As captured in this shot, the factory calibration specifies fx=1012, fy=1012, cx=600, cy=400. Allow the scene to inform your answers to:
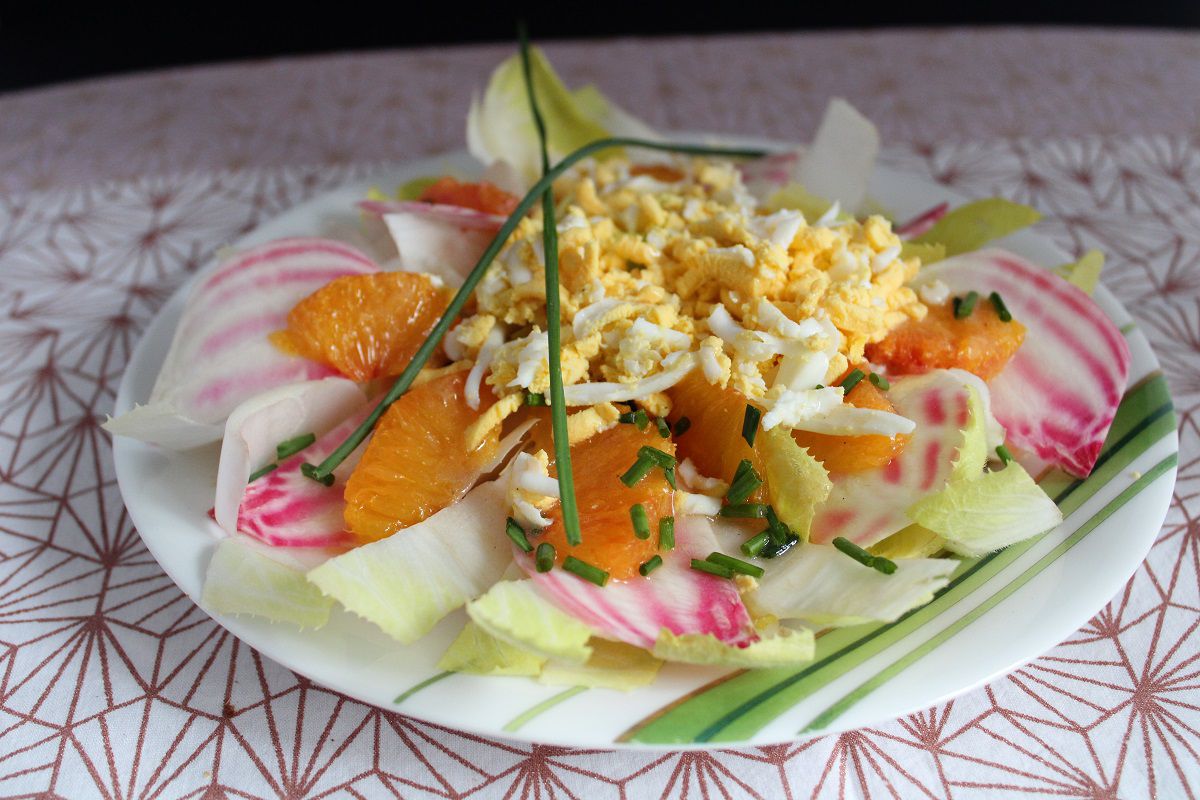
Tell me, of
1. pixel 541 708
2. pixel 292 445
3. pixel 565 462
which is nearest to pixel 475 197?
pixel 292 445

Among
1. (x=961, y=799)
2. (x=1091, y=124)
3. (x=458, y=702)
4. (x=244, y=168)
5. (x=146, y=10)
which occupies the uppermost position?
(x=146, y=10)

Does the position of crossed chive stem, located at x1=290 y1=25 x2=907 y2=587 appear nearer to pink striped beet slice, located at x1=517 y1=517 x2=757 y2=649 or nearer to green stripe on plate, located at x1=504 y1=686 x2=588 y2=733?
pink striped beet slice, located at x1=517 y1=517 x2=757 y2=649

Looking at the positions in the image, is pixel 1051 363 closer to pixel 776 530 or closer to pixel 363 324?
pixel 776 530

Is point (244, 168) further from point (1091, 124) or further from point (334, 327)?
point (1091, 124)

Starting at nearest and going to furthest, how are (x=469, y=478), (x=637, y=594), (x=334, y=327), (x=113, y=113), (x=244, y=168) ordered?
(x=637, y=594) < (x=469, y=478) < (x=334, y=327) < (x=244, y=168) < (x=113, y=113)

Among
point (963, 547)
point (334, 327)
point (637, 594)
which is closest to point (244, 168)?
point (334, 327)

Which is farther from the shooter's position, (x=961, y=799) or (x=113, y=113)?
(x=113, y=113)

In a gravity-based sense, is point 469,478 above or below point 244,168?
below

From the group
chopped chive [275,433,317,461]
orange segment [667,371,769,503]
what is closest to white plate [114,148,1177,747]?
chopped chive [275,433,317,461]
